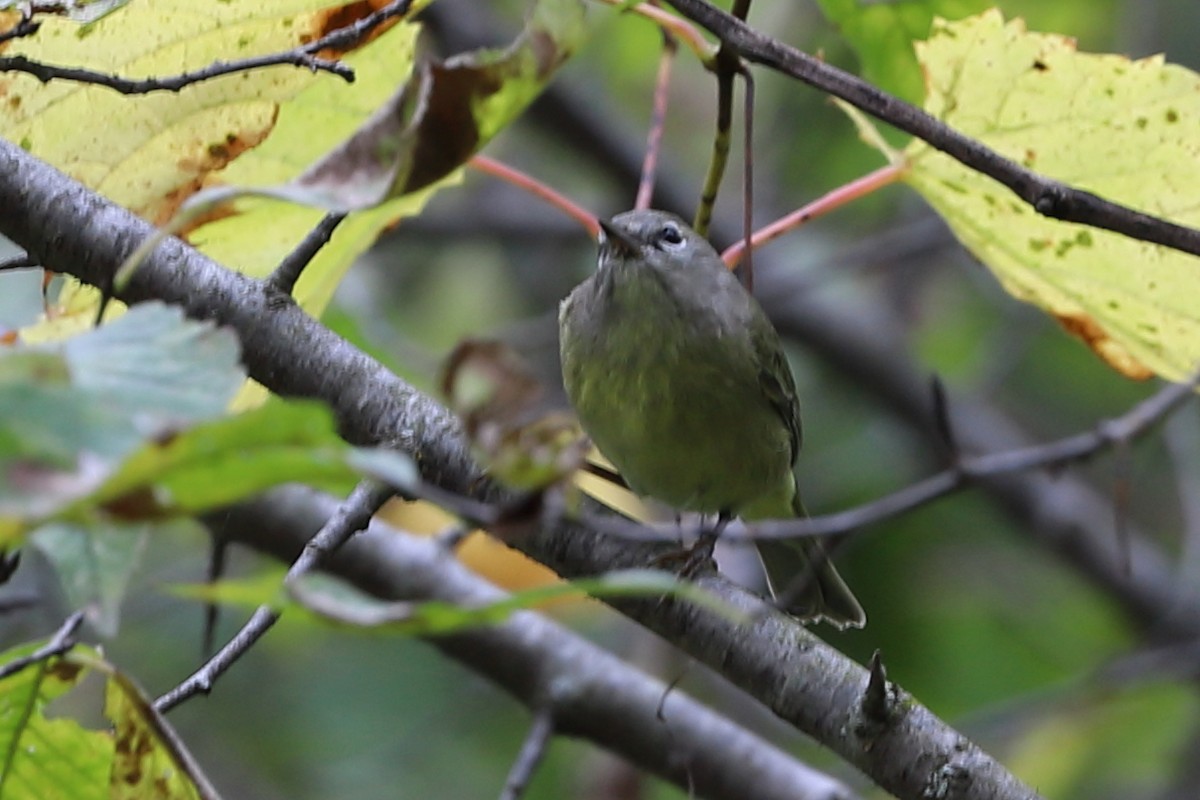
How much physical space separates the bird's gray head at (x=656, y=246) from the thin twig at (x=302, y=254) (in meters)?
1.25

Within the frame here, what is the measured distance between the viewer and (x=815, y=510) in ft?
18.2

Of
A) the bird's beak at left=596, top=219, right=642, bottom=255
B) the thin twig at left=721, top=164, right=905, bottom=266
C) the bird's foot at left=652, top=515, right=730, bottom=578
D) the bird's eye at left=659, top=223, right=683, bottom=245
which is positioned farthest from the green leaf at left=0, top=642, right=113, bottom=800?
the bird's eye at left=659, top=223, right=683, bottom=245

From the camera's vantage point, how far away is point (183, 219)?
1177 millimetres

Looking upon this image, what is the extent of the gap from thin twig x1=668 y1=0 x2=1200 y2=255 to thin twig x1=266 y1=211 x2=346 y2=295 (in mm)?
539

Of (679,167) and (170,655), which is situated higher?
(679,167)

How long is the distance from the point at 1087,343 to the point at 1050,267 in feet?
0.62

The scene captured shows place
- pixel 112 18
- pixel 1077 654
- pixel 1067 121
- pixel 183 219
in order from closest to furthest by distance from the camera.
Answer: pixel 183 219
pixel 112 18
pixel 1067 121
pixel 1077 654

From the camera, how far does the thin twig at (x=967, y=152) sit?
1.78 meters

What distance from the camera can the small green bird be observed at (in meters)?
3.16

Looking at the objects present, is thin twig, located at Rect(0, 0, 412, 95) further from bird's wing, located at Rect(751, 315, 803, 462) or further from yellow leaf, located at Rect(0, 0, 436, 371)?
bird's wing, located at Rect(751, 315, 803, 462)

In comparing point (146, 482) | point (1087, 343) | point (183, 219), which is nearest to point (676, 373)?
point (1087, 343)

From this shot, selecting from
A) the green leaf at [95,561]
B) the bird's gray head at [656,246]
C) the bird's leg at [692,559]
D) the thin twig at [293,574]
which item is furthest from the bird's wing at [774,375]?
the green leaf at [95,561]

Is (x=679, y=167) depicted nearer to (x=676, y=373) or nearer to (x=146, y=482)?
(x=676, y=373)

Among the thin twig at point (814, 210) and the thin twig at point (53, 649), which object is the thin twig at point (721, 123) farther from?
the thin twig at point (53, 649)
